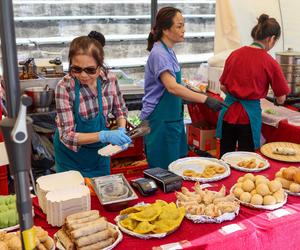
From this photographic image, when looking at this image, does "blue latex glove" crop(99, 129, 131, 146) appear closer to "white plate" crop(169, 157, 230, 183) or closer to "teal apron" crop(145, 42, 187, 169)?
"white plate" crop(169, 157, 230, 183)

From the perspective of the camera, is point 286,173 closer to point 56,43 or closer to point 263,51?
point 263,51

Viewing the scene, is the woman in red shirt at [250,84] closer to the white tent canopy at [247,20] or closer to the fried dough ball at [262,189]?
the white tent canopy at [247,20]

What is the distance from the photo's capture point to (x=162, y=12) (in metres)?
2.97

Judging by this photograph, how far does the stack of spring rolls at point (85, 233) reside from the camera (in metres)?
1.40

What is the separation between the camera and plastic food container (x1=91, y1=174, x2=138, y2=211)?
1706 millimetres

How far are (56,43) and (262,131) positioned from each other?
2.63 metres

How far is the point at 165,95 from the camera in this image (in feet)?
9.95

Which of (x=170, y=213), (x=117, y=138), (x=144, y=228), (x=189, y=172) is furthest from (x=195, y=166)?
(x=144, y=228)

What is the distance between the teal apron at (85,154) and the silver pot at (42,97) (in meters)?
1.20

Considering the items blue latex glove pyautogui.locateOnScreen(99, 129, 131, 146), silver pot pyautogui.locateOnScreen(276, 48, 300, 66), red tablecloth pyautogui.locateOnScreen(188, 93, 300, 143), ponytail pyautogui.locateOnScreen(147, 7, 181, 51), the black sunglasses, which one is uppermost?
Result: ponytail pyautogui.locateOnScreen(147, 7, 181, 51)

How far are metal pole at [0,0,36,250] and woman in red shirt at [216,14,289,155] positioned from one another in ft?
8.54

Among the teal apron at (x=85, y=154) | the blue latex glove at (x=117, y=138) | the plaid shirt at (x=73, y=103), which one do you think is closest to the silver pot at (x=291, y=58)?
the plaid shirt at (x=73, y=103)

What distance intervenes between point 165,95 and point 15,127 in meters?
2.45

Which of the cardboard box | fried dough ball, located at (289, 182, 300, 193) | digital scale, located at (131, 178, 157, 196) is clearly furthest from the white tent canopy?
digital scale, located at (131, 178, 157, 196)
